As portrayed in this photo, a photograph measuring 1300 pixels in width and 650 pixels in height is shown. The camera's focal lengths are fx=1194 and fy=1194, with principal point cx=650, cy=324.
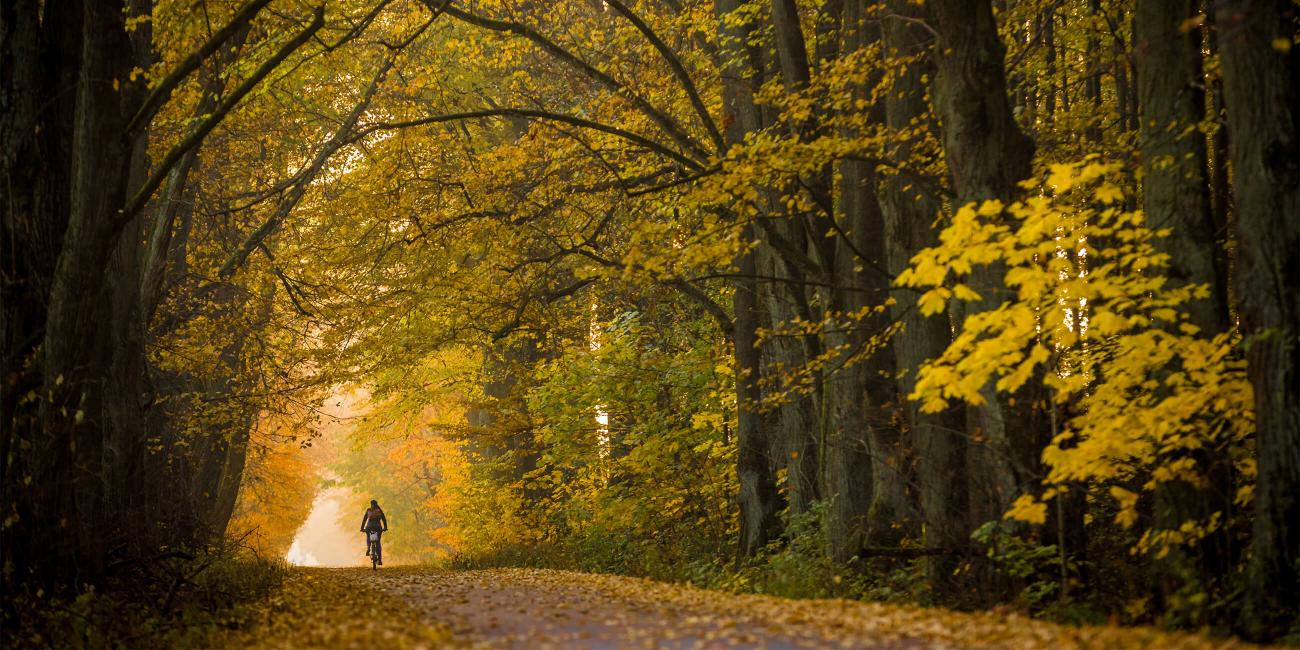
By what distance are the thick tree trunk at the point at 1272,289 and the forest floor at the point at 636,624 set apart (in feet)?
3.91

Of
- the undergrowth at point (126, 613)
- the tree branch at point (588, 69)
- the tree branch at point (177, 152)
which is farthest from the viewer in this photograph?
the tree branch at point (588, 69)

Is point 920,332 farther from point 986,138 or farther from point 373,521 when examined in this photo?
point 373,521

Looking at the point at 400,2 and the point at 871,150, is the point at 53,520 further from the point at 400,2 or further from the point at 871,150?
the point at 400,2

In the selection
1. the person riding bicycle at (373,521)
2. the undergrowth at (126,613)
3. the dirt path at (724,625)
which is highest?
the person riding bicycle at (373,521)

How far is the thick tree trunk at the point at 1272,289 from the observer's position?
784cm

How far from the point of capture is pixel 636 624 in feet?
25.1

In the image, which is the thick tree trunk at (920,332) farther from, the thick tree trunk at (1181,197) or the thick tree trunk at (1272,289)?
the thick tree trunk at (1272,289)

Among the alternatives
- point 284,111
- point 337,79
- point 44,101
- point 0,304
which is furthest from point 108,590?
point 337,79

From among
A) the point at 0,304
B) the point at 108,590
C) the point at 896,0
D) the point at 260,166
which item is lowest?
the point at 108,590

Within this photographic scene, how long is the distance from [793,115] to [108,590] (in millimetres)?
7895

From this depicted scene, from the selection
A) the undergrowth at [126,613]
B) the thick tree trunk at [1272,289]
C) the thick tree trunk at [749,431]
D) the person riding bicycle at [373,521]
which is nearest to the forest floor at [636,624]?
the undergrowth at [126,613]

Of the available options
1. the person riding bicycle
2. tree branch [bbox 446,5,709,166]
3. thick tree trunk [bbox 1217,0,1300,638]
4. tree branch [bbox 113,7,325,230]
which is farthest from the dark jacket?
thick tree trunk [bbox 1217,0,1300,638]

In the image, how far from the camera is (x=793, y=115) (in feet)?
40.9

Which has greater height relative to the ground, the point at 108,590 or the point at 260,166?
the point at 260,166
